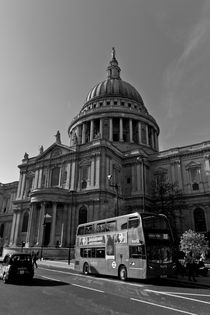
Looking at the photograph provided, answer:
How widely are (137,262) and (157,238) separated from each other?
2.04 m

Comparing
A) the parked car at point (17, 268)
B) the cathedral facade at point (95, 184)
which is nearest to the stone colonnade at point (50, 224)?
the cathedral facade at point (95, 184)

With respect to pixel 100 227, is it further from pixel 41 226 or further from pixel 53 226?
pixel 41 226

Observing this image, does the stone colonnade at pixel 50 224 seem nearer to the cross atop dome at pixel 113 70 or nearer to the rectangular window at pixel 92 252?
the rectangular window at pixel 92 252

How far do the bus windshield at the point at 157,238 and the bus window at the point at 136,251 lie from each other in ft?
1.22

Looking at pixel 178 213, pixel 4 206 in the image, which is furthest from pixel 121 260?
pixel 4 206

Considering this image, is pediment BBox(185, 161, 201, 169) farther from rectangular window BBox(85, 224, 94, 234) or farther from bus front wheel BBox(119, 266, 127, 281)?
bus front wheel BBox(119, 266, 127, 281)

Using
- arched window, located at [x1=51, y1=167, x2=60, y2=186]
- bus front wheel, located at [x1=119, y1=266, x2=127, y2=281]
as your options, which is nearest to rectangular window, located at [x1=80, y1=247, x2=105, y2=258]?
bus front wheel, located at [x1=119, y1=266, x2=127, y2=281]

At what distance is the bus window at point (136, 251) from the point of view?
15827 mm

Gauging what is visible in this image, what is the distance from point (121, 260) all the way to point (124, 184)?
32.4 metres

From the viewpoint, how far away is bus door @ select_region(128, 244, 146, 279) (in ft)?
51.3

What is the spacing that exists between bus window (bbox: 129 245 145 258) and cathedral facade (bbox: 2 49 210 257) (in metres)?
17.0

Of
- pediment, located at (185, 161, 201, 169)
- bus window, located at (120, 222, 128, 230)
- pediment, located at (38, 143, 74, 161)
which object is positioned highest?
pediment, located at (38, 143, 74, 161)

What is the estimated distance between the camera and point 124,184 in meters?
49.7

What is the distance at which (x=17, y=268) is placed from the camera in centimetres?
1501
